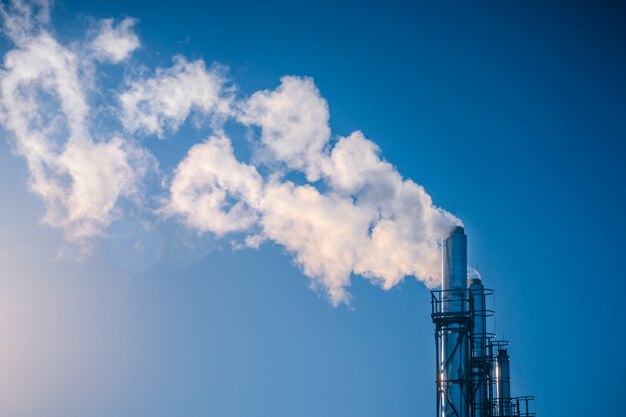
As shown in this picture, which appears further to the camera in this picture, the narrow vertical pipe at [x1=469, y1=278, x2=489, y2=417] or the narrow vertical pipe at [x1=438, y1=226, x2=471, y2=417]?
the narrow vertical pipe at [x1=469, y1=278, x2=489, y2=417]

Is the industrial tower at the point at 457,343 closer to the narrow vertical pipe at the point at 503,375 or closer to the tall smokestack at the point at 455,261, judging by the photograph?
the tall smokestack at the point at 455,261

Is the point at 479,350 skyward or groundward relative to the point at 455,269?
groundward

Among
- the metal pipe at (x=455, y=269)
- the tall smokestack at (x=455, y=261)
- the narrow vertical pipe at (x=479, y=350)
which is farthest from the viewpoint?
the narrow vertical pipe at (x=479, y=350)

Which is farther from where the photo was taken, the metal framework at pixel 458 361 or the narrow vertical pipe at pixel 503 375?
the narrow vertical pipe at pixel 503 375

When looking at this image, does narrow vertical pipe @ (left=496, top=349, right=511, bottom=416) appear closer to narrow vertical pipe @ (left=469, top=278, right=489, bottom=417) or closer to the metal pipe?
narrow vertical pipe @ (left=469, top=278, right=489, bottom=417)

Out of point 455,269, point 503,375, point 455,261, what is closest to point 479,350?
point 455,269

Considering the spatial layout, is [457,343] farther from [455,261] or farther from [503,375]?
[503,375]

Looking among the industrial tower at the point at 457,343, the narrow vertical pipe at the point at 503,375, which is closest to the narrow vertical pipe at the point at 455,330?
the industrial tower at the point at 457,343

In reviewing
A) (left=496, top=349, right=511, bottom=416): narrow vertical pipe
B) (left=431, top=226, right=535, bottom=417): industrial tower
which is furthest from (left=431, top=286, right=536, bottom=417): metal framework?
(left=496, top=349, right=511, bottom=416): narrow vertical pipe

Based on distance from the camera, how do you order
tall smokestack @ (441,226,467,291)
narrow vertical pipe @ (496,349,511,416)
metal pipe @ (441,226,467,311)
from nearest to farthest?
metal pipe @ (441,226,467,311) < tall smokestack @ (441,226,467,291) < narrow vertical pipe @ (496,349,511,416)

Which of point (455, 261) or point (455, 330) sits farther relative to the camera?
point (455, 261)

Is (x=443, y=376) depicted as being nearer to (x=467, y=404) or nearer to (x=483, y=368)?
(x=467, y=404)

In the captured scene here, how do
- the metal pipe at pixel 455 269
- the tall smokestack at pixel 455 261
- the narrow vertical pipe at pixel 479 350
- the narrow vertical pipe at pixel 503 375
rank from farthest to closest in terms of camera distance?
the narrow vertical pipe at pixel 503 375, the narrow vertical pipe at pixel 479 350, the tall smokestack at pixel 455 261, the metal pipe at pixel 455 269

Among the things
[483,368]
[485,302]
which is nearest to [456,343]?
[483,368]
